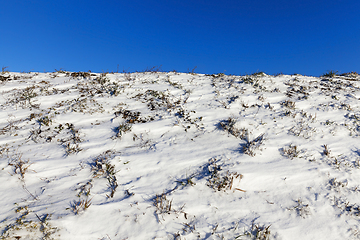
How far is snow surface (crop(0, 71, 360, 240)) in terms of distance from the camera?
2.44 meters

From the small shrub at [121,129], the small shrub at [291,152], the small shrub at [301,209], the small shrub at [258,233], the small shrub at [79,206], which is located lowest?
the small shrub at [258,233]

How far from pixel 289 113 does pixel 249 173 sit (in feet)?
9.07

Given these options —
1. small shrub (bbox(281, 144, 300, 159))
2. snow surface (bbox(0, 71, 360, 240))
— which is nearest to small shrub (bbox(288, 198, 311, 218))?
snow surface (bbox(0, 71, 360, 240))

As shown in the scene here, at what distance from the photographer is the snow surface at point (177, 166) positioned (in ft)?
8.02

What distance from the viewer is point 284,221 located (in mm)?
2545

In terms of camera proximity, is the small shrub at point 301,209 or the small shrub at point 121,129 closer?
the small shrub at point 301,209

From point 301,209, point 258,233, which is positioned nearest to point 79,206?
point 258,233

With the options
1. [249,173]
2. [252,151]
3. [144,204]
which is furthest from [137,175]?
[252,151]

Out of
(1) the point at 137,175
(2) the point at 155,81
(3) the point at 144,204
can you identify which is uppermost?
(2) the point at 155,81

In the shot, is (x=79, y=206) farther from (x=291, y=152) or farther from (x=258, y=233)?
(x=291, y=152)

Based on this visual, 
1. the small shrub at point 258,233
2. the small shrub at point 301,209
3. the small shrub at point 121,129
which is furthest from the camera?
the small shrub at point 121,129

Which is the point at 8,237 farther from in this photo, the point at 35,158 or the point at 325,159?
the point at 325,159

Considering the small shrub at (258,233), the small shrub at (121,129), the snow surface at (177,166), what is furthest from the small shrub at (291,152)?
the small shrub at (121,129)

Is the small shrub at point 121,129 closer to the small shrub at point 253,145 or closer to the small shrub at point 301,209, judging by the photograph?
the small shrub at point 253,145
